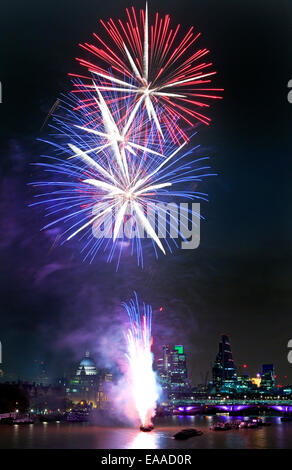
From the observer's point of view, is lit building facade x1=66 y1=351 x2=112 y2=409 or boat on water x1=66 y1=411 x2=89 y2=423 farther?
lit building facade x1=66 y1=351 x2=112 y2=409

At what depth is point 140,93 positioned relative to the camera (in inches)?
870

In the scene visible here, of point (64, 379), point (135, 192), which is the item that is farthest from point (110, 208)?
point (64, 379)

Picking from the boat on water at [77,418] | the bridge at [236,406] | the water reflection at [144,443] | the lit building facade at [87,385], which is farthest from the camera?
the lit building facade at [87,385]

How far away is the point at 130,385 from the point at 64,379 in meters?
119

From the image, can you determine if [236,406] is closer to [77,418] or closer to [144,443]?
[77,418]

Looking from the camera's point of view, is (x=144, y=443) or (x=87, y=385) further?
(x=87, y=385)

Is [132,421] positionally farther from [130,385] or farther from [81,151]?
[81,151]

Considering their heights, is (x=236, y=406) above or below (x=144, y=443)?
below

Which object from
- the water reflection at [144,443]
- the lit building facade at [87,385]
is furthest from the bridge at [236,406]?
the water reflection at [144,443]

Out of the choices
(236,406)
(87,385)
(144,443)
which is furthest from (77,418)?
(87,385)

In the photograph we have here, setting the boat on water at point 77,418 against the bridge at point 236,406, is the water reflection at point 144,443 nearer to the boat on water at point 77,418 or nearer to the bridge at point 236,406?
the boat on water at point 77,418

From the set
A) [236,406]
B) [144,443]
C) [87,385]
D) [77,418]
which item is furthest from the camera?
[87,385]

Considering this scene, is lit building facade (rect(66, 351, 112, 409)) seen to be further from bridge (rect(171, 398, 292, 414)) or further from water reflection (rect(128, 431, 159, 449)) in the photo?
water reflection (rect(128, 431, 159, 449))

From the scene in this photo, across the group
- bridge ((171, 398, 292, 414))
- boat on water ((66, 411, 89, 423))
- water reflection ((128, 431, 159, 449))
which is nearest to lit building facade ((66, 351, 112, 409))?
bridge ((171, 398, 292, 414))
